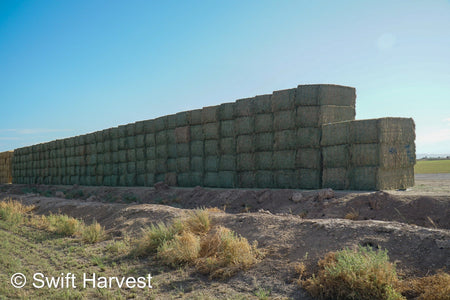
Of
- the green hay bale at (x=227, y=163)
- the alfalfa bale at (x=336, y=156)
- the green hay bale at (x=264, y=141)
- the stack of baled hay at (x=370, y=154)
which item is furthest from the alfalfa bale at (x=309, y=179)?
the green hay bale at (x=227, y=163)

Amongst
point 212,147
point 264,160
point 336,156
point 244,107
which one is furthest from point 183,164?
point 336,156

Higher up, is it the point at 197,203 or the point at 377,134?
the point at 377,134

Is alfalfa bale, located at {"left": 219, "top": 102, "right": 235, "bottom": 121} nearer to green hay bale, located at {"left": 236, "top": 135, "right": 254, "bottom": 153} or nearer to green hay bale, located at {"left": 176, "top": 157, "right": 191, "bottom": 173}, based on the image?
green hay bale, located at {"left": 236, "top": 135, "right": 254, "bottom": 153}

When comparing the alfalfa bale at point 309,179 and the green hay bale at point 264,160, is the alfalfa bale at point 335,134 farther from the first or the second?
the green hay bale at point 264,160

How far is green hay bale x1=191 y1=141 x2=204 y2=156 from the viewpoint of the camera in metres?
16.7

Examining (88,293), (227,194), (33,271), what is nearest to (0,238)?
(33,271)

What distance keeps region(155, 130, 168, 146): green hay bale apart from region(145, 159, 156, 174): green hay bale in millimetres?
1102

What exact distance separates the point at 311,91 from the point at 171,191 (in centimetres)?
781

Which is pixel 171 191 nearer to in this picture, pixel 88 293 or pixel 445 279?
pixel 88 293

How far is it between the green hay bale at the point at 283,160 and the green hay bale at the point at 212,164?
10.5ft

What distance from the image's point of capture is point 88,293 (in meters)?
5.42

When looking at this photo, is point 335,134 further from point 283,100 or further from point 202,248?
point 202,248

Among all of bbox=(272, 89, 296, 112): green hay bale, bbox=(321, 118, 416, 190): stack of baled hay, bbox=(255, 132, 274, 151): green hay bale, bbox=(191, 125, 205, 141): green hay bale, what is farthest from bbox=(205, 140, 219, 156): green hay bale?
bbox=(321, 118, 416, 190): stack of baled hay

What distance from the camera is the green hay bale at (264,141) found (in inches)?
546
